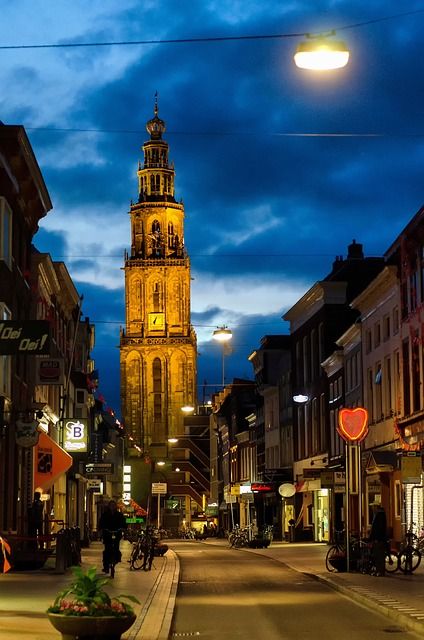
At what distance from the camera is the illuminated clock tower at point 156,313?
17088cm

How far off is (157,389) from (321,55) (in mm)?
156842

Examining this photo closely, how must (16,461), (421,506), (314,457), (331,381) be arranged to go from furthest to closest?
(314,457), (331,381), (421,506), (16,461)

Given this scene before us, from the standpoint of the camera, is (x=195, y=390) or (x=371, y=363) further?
(x=195, y=390)

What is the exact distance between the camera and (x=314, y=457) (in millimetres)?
71312

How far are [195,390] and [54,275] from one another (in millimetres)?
119100

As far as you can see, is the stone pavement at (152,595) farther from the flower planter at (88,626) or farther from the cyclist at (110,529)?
the flower planter at (88,626)

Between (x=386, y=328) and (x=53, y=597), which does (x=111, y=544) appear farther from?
(x=386, y=328)

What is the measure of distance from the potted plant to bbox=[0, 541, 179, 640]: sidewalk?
8.06 ft

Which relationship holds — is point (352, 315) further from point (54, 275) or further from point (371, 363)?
point (54, 275)

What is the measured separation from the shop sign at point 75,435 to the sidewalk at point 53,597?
1353 cm

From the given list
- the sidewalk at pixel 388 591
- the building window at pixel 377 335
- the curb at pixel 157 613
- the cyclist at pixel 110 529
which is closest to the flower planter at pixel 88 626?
the curb at pixel 157 613

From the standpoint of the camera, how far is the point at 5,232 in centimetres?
3784

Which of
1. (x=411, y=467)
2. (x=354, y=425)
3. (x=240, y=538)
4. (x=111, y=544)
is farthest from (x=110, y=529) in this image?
(x=240, y=538)

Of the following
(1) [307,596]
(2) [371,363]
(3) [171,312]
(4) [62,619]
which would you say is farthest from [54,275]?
(3) [171,312]
